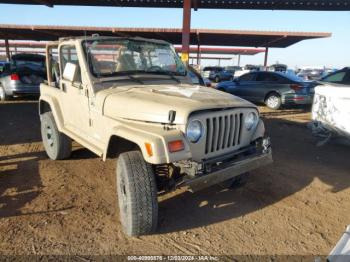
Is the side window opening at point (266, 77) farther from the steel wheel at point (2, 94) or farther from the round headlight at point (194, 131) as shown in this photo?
the round headlight at point (194, 131)

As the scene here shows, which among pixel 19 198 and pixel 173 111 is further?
pixel 19 198

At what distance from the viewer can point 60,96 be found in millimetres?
5086

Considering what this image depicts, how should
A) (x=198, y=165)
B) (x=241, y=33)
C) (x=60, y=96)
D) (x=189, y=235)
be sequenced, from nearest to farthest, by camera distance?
(x=198, y=165), (x=189, y=235), (x=60, y=96), (x=241, y=33)

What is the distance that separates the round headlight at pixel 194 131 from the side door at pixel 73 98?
64.9 inches

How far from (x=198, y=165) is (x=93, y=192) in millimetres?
1925

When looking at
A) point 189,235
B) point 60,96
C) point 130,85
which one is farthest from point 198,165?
point 60,96

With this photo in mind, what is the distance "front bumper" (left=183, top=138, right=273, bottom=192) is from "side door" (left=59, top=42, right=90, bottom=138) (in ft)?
6.04

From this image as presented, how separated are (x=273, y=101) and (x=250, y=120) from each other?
9.11m

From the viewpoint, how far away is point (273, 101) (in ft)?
40.7

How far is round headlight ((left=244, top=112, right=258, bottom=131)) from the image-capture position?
12.3 ft

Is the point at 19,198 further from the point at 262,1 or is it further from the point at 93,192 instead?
the point at 262,1

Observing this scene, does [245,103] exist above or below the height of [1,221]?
above

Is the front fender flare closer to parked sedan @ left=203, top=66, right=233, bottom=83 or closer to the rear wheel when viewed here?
the rear wheel

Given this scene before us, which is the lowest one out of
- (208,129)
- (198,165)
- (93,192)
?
(93,192)
